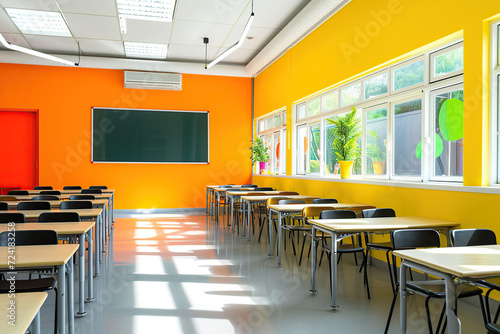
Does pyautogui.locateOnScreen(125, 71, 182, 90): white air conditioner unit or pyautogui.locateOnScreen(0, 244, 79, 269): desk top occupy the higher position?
pyautogui.locateOnScreen(125, 71, 182, 90): white air conditioner unit

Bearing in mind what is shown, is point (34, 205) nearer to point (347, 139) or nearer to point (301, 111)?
point (347, 139)

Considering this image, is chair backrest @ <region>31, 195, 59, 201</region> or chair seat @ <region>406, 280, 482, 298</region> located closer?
chair seat @ <region>406, 280, 482, 298</region>

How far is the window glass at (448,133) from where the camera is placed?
13.8 feet

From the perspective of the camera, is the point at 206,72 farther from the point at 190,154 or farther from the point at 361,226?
the point at 361,226

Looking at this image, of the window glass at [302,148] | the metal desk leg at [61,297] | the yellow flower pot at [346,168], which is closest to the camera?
the metal desk leg at [61,297]

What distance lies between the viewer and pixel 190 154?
10.8 meters

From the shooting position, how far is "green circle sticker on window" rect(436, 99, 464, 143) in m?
4.20

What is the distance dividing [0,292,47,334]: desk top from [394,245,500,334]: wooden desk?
6.81 ft

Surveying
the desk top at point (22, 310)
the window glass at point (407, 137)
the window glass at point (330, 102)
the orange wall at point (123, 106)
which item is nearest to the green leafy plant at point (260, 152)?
the orange wall at point (123, 106)

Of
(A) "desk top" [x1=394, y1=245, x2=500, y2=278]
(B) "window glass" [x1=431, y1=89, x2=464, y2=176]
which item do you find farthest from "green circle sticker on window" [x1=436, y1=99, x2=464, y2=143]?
(A) "desk top" [x1=394, y1=245, x2=500, y2=278]

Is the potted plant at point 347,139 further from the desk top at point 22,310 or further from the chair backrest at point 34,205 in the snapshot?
the desk top at point 22,310

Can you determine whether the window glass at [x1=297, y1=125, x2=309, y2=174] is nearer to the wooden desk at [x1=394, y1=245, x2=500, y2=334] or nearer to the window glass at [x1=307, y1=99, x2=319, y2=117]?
the window glass at [x1=307, y1=99, x2=319, y2=117]

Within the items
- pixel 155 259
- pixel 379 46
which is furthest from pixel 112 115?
pixel 379 46

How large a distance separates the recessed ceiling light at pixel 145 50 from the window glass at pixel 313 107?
3.89 meters
